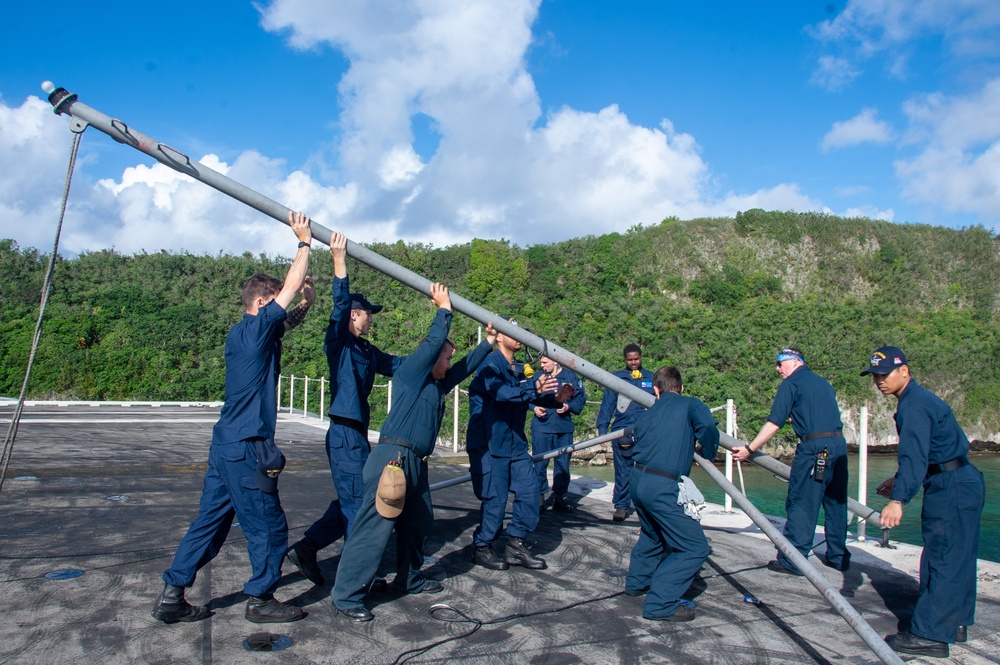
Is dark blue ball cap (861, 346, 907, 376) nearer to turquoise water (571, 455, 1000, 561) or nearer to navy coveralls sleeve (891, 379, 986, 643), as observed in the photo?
navy coveralls sleeve (891, 379, 986, 643)

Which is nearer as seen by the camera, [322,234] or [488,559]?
[322,234]

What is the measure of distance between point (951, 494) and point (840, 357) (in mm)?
23993

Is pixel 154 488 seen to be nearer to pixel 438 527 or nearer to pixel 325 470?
pixel 325 470

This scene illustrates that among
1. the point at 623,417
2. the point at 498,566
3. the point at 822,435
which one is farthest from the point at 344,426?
the point at 623,417

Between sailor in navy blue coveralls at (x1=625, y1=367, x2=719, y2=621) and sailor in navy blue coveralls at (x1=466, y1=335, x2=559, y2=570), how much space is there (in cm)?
107

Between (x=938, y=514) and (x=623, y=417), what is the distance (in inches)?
176

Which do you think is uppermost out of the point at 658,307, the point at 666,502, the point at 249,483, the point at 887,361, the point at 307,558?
the point at 658,307

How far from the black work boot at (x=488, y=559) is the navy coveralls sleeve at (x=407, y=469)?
2.51 ft

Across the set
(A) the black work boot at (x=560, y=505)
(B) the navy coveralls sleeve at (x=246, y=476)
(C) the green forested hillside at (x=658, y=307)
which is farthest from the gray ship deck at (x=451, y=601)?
(C) the green forested hillside at (x=658, y=307)

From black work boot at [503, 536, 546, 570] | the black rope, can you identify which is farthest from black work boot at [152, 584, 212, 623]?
black work boot at [503, 536, 546, 570]

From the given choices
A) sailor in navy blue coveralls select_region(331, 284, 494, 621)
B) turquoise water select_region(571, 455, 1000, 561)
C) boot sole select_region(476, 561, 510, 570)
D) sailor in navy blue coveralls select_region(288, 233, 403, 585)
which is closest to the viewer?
sailor in navy blue coveralls select_region(331, 284, 494, 621)

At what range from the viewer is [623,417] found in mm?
8836

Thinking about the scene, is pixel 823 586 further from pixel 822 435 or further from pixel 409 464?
pixel 409 464

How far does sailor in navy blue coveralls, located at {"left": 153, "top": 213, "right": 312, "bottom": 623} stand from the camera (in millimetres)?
4297
